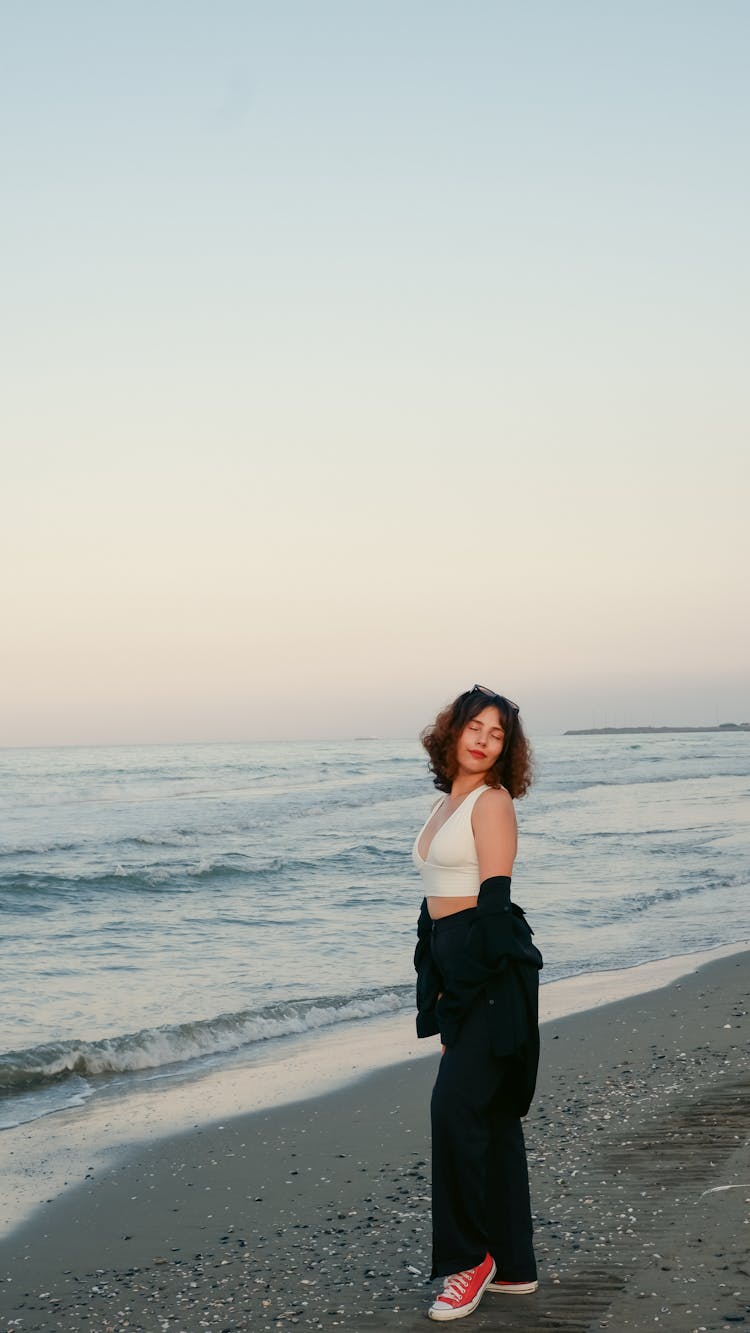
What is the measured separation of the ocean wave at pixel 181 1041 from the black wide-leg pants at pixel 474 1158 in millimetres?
4677

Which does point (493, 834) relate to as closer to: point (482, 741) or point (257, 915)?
point (482, 741)

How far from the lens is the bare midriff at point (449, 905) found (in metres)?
3.70

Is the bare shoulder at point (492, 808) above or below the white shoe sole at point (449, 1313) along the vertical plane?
above

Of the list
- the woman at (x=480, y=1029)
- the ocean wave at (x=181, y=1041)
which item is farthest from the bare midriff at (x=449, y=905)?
the ocean wave at (x=181, y=1041)

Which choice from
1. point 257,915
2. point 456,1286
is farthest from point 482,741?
point 257,915

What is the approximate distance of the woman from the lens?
11.8ft

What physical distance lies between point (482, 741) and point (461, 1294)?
5.70 ft

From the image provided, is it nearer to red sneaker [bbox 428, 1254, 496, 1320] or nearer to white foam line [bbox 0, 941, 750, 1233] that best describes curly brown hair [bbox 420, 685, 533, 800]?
red sneaker [bbox 428, 1254, 496, 1320]

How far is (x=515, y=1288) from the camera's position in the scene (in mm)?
3715

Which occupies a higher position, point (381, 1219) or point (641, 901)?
point (381, 1219)

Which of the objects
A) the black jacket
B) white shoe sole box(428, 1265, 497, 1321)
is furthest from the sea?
the black jacket

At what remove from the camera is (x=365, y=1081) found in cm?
715

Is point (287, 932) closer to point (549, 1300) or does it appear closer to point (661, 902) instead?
point (661, 902)

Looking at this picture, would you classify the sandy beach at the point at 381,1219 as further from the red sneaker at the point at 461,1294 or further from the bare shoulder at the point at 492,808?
the bare shoulder at the point at 492,808
